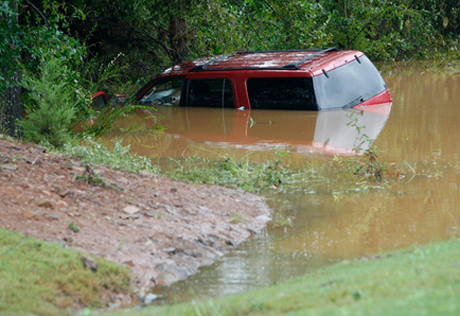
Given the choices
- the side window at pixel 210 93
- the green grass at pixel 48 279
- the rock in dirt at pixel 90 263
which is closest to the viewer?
the green grass at pixel 48 279

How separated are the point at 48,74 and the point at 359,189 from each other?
432 cm

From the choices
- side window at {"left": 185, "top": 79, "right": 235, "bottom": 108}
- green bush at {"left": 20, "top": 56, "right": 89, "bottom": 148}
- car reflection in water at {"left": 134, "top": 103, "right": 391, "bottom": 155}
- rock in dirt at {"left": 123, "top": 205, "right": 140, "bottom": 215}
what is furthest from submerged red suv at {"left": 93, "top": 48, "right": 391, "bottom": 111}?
rock in dirt at {"left": 123, "top": 205, "right": 140, "bottom": 215}

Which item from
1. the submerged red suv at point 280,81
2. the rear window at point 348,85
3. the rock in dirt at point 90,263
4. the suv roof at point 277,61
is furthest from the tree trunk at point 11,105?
the rear window at point 348,85

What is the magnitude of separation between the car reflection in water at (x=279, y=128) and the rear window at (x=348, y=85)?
20cm

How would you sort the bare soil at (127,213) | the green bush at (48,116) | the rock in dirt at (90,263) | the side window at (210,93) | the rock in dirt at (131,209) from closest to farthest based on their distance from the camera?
the rock in dirt at (90,263), the bare soil at (127,213), the rock in dirt at (131,209), the green bush at (48,116), the side window at (210,93)

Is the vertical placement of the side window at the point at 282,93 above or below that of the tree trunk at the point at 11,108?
below

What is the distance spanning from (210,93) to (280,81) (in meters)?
1.61

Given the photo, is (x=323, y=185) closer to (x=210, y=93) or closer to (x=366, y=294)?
(x=366, y=294)

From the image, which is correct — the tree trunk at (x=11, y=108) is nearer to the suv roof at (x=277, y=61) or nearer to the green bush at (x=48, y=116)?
the green bush at (x=48, y=116)

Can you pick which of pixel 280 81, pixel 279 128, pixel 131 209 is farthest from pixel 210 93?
pixel 131 209

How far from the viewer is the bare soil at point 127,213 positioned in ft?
14.4

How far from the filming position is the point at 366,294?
2.88 m

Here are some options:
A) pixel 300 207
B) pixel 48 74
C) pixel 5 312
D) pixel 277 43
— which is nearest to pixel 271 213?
pixel 300 207

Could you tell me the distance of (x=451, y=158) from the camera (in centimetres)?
812
